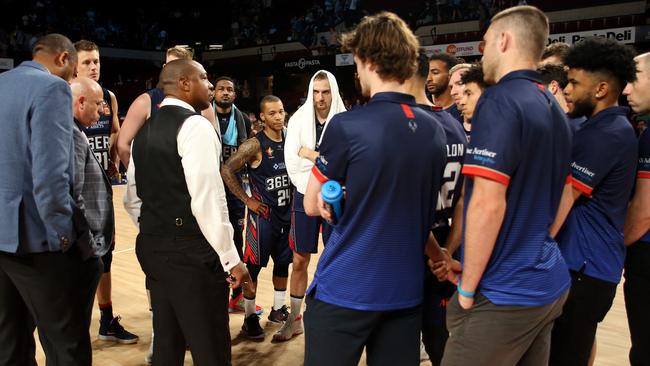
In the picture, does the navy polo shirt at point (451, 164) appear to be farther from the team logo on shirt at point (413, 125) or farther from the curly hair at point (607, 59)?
the curly hair at point (607, 59)

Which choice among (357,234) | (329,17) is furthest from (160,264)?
(329,17)

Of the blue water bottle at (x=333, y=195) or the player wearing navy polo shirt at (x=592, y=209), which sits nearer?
the blue water bottle at (x=333, y=195)

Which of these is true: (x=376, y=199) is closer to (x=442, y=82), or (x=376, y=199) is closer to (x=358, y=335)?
(x=358, y=335)

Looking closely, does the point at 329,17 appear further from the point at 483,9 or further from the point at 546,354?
the point at 546,354

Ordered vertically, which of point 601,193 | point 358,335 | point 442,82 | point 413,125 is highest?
point 442,82

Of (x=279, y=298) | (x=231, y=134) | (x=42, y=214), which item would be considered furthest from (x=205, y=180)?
(x=231, y=134)

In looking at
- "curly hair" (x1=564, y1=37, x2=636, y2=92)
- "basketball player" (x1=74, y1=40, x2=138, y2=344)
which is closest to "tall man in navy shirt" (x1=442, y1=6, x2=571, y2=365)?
"curly hair" (x1=564, y1=37, x2=636, y2=92)

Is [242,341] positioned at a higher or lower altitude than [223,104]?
lower

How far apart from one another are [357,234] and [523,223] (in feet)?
1.82

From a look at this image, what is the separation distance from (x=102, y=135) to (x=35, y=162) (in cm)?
200

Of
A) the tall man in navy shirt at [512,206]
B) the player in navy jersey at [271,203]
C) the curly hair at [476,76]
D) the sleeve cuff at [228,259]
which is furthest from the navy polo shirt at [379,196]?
the player in navy jersey at [271,203]

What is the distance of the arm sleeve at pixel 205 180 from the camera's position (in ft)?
7.36

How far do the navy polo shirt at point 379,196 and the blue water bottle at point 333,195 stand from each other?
0.12ft

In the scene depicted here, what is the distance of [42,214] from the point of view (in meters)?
2.34
